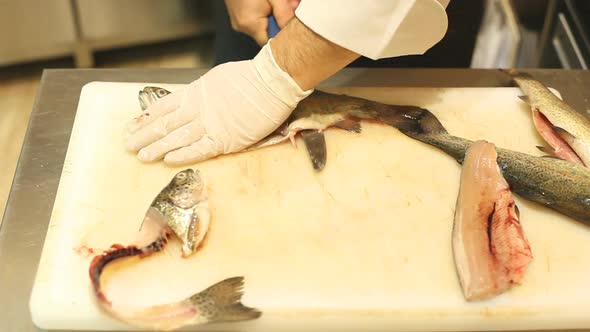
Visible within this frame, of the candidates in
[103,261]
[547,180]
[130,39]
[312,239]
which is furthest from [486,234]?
[130,39]

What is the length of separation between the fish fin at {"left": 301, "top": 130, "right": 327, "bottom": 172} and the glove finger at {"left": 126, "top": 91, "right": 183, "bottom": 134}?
28cm

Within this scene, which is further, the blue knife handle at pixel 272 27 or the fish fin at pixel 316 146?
the blue knife handle at pixel 272 27

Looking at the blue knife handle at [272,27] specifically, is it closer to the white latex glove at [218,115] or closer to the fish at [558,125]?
the white latex glove at [218,115]

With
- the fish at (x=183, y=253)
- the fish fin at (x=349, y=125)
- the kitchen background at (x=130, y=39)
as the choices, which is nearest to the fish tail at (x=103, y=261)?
the fish at (x=183, y=253)

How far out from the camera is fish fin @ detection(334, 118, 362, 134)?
1.40 metres

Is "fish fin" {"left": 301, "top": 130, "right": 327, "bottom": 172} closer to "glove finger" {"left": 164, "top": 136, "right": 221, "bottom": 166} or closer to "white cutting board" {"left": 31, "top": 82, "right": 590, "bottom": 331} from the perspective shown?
"white cutting board" {"left": 31, "top": 82, "right": 590, "bottom": 331}

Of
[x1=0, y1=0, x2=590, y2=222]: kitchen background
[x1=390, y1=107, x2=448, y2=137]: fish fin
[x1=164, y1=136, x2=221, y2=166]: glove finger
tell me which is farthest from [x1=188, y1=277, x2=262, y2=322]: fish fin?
[x1=0, y1=0, x2=590, y2=222]: kitchen background

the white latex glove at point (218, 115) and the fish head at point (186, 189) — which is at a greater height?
the white latex glove at point (218, 115)

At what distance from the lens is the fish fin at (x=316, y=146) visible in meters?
1.31

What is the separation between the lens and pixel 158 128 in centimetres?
131

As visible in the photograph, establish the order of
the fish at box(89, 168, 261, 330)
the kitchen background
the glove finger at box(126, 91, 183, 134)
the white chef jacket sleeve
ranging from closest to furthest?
the fish at box(89, 168, 261, 330) < the white chef jacket sleeve < the glove finger at box(126, 91, 183, 134) < the kitchen background

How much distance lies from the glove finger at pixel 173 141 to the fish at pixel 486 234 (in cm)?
54

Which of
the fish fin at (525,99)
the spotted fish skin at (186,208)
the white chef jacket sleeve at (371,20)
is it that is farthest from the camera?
the fish fin at (525,99)

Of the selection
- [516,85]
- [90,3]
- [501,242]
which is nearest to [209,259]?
[501,242]
